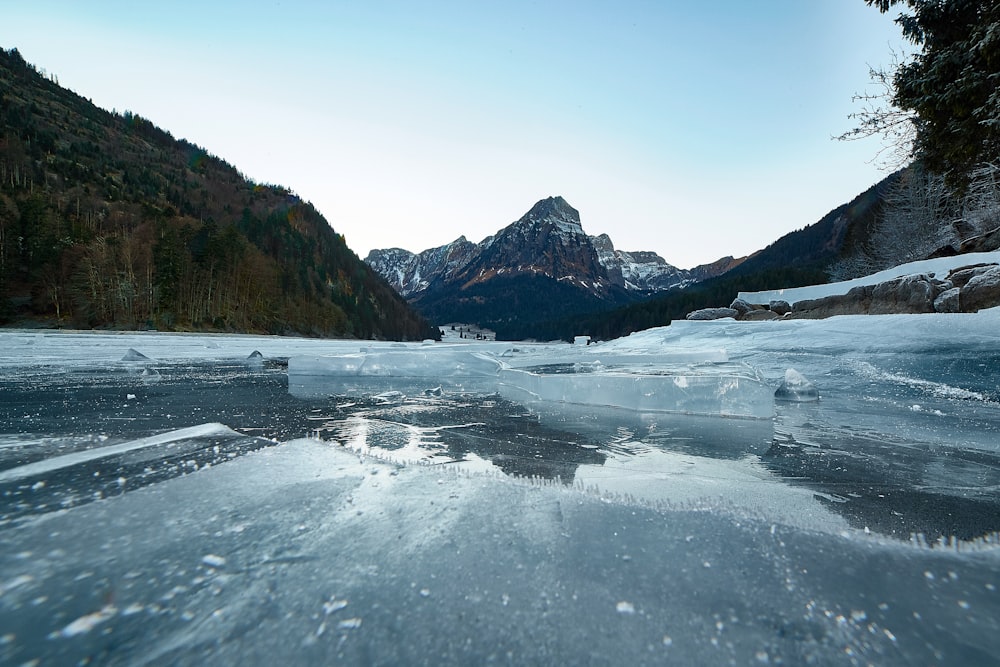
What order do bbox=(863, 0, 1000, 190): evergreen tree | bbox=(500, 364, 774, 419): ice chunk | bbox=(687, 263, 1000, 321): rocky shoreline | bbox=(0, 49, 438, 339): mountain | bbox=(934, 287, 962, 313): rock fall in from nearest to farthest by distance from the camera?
bbox=(500, 364, 774, 419): ice chunk → bbox=(863, 0, 1000, 190): evergreen tree → bbox=(687, 263, 1000, 321): rocky shoreline → bbox=(934, 287, 962, 313): rock → bbox=(0, 49, 438, 339): mountain

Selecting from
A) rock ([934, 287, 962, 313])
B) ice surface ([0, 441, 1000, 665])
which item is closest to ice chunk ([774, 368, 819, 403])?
ice surface ([0, 441, 1000, 665])

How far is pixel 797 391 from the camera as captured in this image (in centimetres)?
457

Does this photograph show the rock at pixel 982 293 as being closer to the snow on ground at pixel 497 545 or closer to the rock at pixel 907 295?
the rock at pixel 907 295

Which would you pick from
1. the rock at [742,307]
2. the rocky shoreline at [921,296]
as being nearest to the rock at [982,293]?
the rocky shoreline at [921,296]

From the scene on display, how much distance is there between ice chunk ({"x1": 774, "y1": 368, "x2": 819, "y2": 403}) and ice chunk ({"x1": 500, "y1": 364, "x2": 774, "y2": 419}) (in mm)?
456

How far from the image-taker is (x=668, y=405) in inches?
164

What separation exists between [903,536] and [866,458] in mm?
1289

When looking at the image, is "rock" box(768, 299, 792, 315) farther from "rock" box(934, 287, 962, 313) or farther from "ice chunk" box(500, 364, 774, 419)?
"ice chunk" box(500, 364, 774, 419)

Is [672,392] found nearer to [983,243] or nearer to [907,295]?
[907,295]

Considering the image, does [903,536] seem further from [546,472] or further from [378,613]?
[378,613]

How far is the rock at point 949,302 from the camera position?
24.2 ft

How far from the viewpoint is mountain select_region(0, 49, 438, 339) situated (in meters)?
36.8

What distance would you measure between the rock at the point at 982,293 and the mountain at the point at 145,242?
50384mm

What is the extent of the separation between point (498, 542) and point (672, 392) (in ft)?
11.2
